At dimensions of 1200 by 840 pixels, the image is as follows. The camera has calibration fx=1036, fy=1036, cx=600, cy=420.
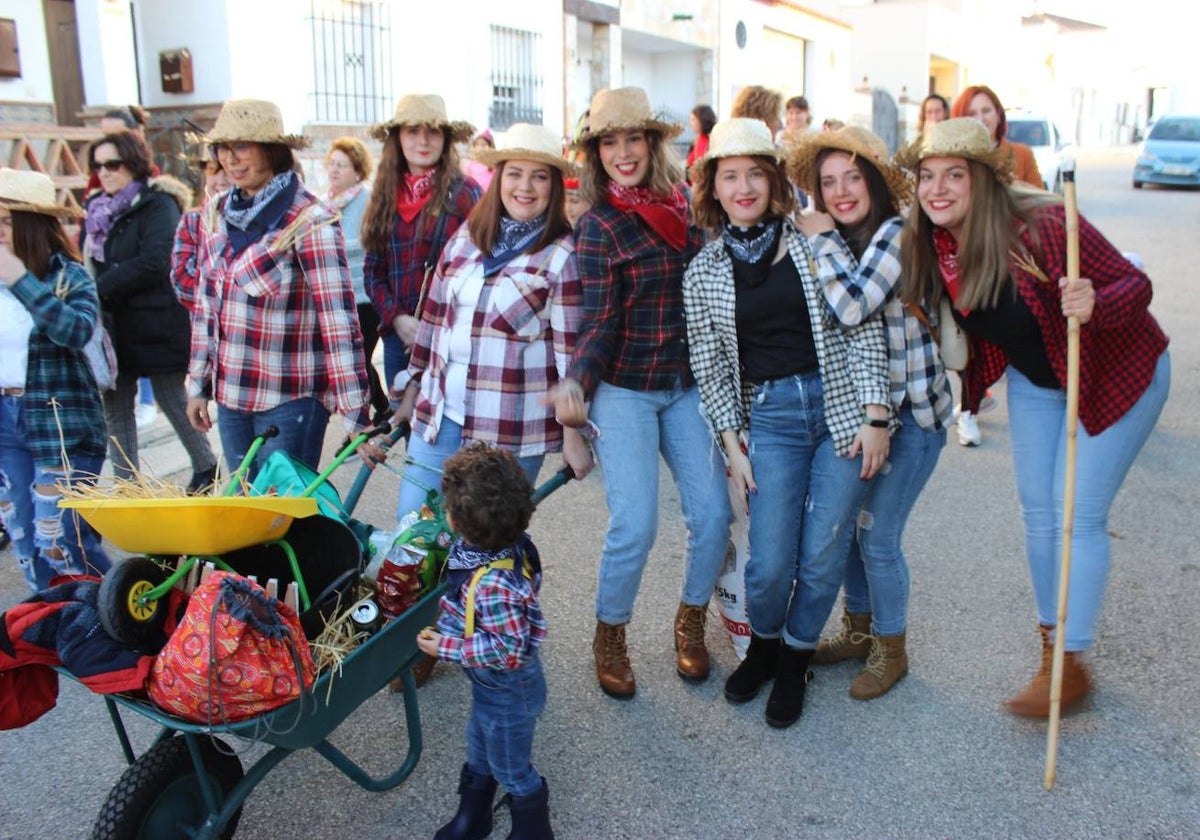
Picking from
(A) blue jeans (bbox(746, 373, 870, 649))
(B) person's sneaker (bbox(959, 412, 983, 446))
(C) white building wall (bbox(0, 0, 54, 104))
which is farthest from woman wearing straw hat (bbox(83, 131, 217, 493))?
(C) white building wall (bbox(0, 0, 54, 104))

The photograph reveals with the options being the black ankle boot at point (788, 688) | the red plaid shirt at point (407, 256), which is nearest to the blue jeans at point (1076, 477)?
the black ankle boot at point (788, 688)

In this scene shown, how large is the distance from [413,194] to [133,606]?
2.64 m

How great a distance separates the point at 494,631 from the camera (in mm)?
2525

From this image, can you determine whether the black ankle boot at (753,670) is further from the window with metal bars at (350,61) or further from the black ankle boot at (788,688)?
the window with metal bars at (350,61)

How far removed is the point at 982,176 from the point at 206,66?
9.28 meters

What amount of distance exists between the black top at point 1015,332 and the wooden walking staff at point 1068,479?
0.13 meters

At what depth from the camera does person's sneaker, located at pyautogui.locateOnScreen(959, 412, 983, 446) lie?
21.0 ft

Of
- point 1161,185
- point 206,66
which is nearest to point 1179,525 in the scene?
point 206,66

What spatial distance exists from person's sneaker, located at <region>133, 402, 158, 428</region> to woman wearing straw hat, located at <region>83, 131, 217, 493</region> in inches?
61.3

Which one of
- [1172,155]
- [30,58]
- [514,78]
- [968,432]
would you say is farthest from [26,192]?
[1172,155]

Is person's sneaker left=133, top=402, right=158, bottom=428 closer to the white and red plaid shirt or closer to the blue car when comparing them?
the white and red plaid shirt

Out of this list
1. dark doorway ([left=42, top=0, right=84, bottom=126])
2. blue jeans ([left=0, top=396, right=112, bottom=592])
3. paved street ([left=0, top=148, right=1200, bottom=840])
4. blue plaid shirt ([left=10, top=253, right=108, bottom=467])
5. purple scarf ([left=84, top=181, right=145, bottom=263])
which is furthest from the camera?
dark doorway ([left=42, top=0, right=84, bottom=126])

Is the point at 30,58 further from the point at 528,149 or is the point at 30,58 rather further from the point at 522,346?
the point at 522,346

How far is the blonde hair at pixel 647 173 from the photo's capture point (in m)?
3.45
